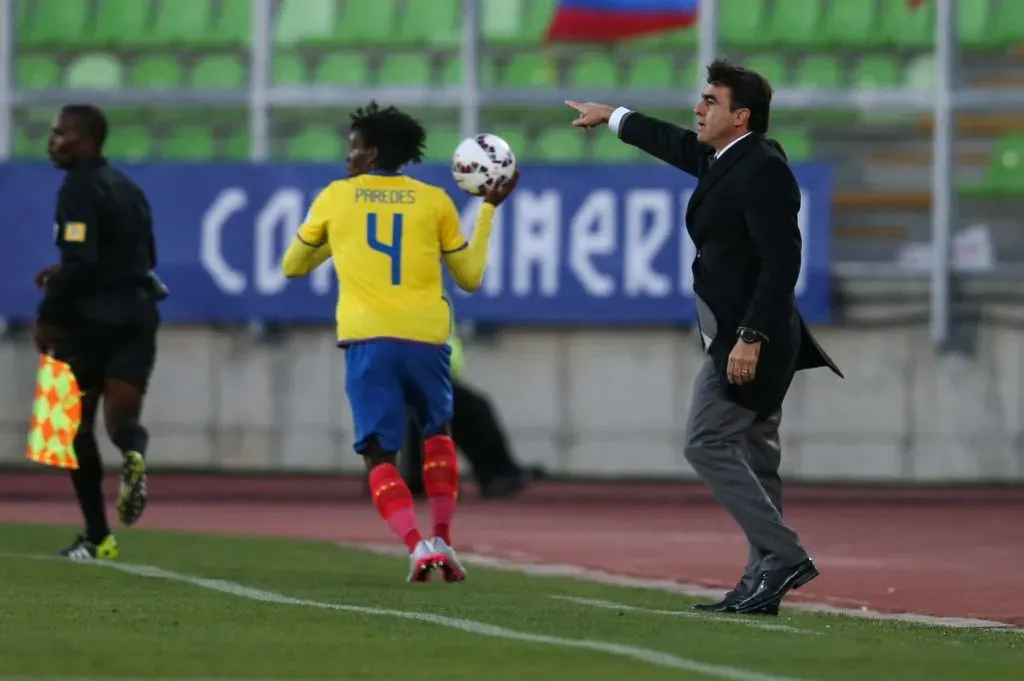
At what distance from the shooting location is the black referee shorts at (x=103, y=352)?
1225cm

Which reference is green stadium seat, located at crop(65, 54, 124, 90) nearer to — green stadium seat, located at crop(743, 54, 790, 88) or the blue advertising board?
the blue advertising board

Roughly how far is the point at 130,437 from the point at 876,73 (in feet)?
40.7

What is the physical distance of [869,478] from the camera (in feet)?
73.8

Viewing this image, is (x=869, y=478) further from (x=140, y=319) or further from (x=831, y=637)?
(x=831, y=637)

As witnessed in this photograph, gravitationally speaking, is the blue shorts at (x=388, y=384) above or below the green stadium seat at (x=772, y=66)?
below

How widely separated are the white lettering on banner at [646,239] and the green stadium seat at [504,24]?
1.96m

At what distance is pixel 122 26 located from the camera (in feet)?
78.5

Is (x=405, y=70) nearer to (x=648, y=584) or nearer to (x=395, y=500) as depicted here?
(x=648, y=584)

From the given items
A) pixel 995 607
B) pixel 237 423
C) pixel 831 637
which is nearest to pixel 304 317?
pixel 237 423

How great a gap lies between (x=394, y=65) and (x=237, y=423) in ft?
11.8

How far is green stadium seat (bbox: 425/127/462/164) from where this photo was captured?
23.2 meters

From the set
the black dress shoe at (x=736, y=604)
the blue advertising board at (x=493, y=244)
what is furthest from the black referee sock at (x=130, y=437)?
the blue advertising board at (x=493, y=244)

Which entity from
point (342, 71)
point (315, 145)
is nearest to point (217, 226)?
point (315, 145)

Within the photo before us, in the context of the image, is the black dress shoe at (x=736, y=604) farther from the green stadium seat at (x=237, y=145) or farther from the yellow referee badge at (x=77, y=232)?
the green stadium seat at (x=237, y=145)
